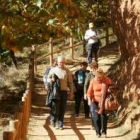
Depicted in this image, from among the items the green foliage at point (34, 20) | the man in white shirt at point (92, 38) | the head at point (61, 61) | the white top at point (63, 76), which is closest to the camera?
the green foliage at point (34, 20)

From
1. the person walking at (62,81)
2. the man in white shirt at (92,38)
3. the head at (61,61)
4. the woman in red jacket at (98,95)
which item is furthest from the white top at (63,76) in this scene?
the man in white shirt at (92,38)

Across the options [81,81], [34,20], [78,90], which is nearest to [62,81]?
[81,81]

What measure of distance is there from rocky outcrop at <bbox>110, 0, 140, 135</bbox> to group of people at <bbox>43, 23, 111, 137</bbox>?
1148mm

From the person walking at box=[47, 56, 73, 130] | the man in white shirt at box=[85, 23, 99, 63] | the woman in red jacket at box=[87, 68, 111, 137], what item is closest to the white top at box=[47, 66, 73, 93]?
the person walking at box=[47, 56, 73, 130]

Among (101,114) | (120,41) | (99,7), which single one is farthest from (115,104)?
(99,7)

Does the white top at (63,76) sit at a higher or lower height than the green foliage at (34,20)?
lower

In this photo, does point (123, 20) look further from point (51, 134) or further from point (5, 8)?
point (5, 8)

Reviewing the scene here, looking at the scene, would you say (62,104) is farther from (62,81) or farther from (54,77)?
(54,77)

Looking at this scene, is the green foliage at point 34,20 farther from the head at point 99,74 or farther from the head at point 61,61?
the head at point 61,61

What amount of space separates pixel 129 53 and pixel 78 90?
6.79ft

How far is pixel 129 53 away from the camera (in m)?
14.1

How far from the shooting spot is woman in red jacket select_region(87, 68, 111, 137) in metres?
10.4

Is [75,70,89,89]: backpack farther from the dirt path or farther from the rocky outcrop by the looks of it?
the rocky outcrop

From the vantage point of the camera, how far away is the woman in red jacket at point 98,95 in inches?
409
